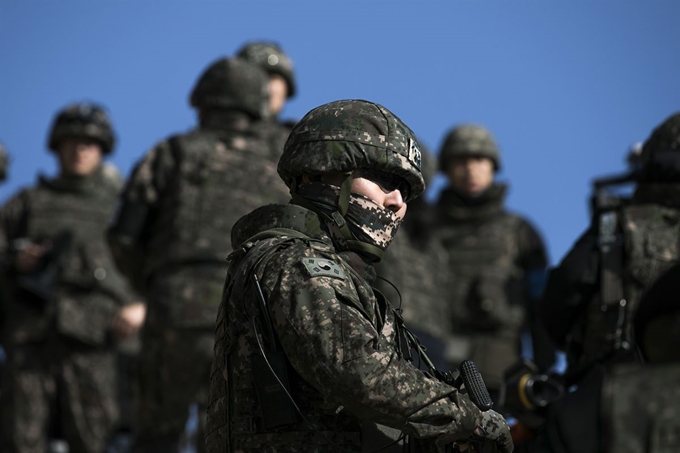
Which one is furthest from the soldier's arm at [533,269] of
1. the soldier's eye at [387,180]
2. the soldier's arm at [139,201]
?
the soldier's eye at [387,180]

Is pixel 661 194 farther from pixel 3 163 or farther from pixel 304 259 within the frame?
pixel 3 163

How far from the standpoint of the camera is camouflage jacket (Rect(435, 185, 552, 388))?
12.9 metres

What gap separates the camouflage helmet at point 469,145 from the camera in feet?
48.4

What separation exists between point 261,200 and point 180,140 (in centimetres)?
70

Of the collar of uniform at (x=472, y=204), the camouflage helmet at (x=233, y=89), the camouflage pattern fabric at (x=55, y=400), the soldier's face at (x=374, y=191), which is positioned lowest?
the camouflage pattern fabric at (x=55, y=400)

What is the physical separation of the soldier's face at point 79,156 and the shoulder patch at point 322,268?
9395mm

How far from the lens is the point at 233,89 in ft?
34.4

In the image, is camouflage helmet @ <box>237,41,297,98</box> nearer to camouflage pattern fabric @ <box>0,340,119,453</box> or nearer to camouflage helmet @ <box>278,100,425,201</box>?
camouflage pattern fabric @ <box>0,340,119,453</box>

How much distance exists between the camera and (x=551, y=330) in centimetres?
830

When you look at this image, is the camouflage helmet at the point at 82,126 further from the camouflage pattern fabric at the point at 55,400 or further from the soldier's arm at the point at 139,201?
the soldier's arm at the point at 139,201

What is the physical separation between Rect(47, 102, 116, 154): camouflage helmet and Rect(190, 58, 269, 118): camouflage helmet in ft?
12.2

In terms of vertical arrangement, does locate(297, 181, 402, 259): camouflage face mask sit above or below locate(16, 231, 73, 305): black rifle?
below

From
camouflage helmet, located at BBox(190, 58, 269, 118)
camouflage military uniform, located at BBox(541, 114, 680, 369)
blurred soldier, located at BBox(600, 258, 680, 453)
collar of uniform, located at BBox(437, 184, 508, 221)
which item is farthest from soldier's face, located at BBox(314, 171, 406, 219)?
collar of uniform, located at BBox(437, 184, 508, 221)

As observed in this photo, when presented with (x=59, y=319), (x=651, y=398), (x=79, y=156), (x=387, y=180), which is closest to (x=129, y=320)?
(x=59, y=319)
